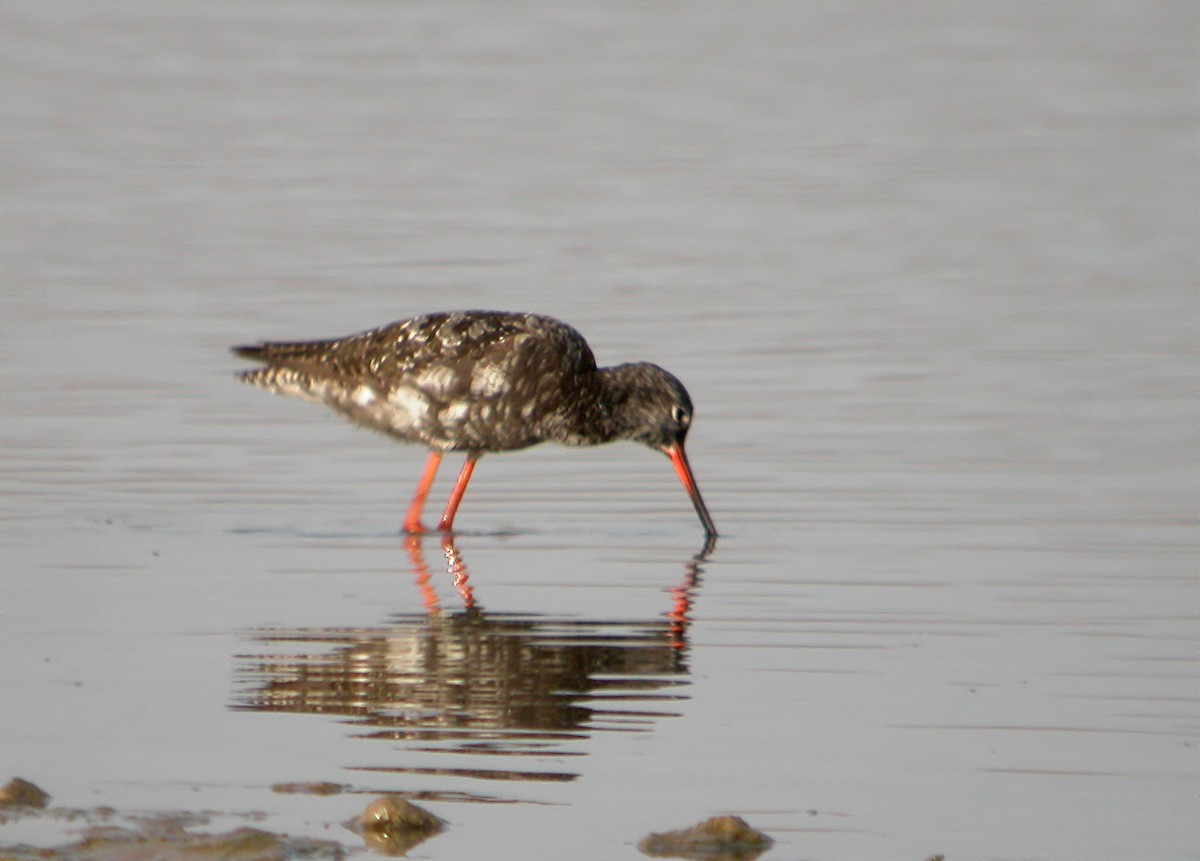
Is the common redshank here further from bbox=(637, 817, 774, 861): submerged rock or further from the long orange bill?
bbox=(637, 817, 774, 861): submerged rock

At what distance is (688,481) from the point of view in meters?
12.6

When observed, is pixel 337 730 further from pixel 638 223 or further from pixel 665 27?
pixel 665 27

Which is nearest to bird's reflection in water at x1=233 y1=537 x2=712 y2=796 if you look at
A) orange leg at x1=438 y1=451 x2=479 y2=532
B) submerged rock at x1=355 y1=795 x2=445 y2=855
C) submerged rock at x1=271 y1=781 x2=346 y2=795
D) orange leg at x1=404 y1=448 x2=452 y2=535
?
submerged rock at x1=271 y1=781 x2=346 y2=795

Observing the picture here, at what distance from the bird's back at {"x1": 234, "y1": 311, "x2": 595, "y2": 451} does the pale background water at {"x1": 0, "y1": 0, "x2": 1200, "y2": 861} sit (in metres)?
0.48

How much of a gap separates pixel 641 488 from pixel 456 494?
4.18 ft

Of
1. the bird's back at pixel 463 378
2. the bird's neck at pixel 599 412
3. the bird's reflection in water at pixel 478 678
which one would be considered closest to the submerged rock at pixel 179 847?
the bird's reflection in water at pixel 478 678

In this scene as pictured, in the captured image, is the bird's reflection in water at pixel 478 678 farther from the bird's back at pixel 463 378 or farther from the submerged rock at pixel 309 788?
the bird's back at pixel 463 378

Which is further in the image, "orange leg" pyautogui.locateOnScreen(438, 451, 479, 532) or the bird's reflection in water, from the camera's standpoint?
"orange leg" pyautogui.locateOnScreen(438, 451, 479, 532)

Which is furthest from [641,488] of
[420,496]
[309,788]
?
[309,788]

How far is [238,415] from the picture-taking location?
15336 millimetres

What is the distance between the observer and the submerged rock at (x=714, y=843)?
6.59 metres

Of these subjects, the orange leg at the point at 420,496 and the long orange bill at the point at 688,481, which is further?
the orange leg at the point at 420,496

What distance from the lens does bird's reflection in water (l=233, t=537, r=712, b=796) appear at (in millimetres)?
7891

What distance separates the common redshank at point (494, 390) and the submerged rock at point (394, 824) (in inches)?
238
